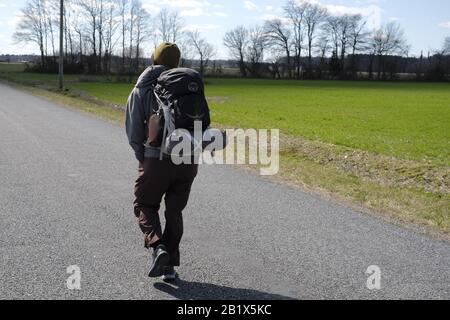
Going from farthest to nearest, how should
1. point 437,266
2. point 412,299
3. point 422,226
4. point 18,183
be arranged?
1. point 18,183
2. point 422,226
3. point 437,266
4. point 412,299

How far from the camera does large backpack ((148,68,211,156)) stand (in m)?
4.02

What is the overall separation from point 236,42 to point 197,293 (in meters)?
110

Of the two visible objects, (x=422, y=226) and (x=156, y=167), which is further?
(x=422, y=226)

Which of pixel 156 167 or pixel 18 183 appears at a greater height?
pixel 156 167

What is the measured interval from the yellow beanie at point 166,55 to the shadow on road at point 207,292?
1.87m

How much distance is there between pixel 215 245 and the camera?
5320 mm

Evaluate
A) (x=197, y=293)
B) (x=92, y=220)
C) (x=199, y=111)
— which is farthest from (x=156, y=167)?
(x=92, y=220)

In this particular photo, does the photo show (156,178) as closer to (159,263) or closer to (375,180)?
(159,263)

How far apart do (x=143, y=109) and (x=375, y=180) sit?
675 cm

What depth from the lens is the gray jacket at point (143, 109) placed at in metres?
4.20

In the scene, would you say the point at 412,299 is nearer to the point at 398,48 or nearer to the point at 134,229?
the point at 134,229

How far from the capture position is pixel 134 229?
5781 mm
